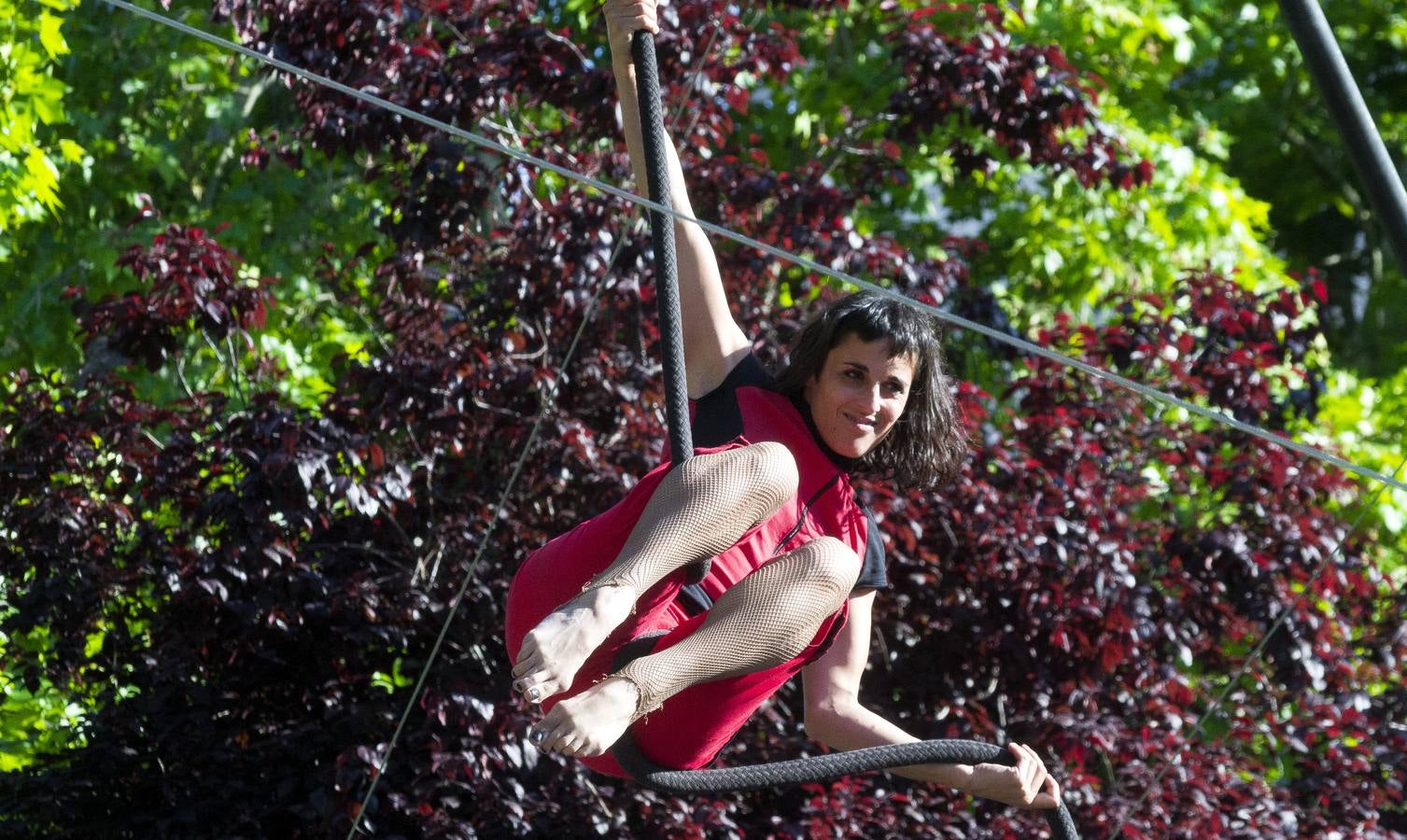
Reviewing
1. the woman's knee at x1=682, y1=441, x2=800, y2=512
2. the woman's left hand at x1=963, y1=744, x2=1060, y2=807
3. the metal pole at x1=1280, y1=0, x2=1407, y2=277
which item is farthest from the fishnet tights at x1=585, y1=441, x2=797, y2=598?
the metal pole at x1=1280, y1=0, x2=1407, y2=277

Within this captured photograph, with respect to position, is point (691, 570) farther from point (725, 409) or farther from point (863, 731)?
point (863, 731)

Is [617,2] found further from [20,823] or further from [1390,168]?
[20,823]

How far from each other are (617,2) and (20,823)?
268 centimetres

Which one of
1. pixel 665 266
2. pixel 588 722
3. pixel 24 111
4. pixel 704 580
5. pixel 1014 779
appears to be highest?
pixel 24 111

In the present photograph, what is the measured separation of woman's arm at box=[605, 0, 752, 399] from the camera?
3006mm

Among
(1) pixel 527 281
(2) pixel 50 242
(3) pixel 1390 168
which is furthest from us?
(2) pixel 50 242

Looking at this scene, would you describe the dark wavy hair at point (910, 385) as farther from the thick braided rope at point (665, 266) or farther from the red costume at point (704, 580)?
the thick braided rope at point (665, 266)

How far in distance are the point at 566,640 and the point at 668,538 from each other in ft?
0.85

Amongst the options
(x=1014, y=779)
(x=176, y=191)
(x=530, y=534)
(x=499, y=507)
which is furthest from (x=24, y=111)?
(x=1014, y=779)

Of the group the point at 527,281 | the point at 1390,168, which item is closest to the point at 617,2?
the point at 1390,168

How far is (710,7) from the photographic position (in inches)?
192

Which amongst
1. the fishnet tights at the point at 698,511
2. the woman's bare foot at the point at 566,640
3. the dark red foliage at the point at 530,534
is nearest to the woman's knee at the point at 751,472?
the fishnet tights at the point at 698,511

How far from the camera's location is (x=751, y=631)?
103 inches

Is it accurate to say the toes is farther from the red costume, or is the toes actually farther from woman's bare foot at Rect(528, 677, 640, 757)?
the red costume
